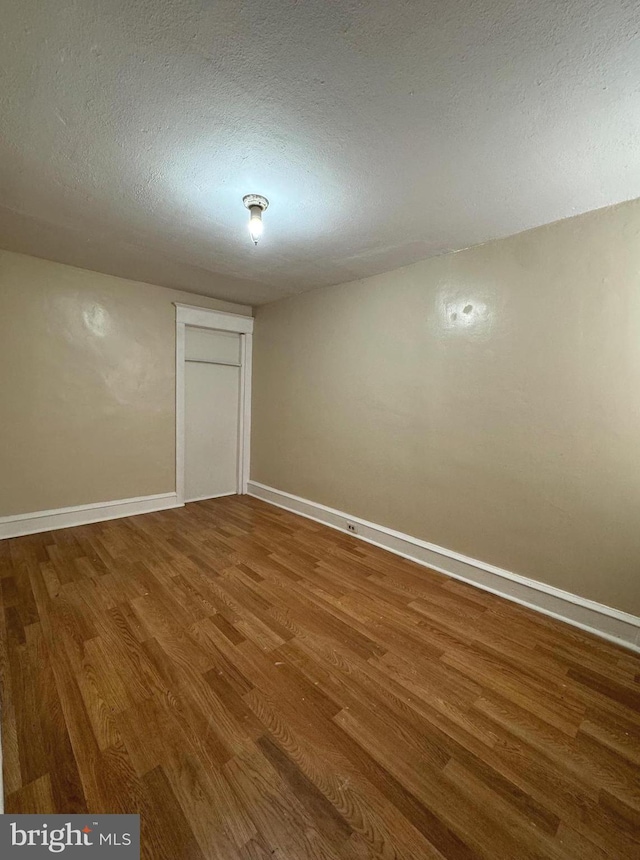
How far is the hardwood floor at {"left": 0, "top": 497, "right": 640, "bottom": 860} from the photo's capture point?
0.99 meters

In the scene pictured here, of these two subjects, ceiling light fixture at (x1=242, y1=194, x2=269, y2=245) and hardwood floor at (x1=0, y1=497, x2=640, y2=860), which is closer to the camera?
hardwood floor at (x1=0, y1=497, x2=640, y2=860)

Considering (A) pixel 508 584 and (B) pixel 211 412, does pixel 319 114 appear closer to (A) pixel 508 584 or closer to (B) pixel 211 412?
(A) pixel 508 584

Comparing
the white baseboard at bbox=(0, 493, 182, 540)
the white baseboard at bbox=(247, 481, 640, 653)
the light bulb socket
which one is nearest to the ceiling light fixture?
the light bulb socket

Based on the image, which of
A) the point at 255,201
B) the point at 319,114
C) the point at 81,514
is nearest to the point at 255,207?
the point at 255,201

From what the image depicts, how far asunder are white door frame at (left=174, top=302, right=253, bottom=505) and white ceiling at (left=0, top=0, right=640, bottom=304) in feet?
4.84

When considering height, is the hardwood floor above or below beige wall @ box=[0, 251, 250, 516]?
below

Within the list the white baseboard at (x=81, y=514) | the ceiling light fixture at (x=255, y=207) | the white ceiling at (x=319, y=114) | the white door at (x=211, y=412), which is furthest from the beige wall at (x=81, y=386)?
the ceiling light fixture at (x=255, y=207)

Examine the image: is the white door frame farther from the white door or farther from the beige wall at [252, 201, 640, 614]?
the beige wall at [252, 201, 640, 614]

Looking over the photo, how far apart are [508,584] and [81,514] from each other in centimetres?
385

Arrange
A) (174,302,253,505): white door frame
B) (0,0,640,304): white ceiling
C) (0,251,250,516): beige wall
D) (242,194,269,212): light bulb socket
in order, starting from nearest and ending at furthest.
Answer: (0,0,640,304): white ceiling
(242,194,269,212): light bulb socket
(0,251,250,516): beige wall
(174,302,253,505): white door frame

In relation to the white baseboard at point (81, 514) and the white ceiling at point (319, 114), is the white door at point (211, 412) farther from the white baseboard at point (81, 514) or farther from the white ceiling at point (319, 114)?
the white ceiling at point (319, 114)

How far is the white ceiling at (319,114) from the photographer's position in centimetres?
97

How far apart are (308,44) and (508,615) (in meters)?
2.93

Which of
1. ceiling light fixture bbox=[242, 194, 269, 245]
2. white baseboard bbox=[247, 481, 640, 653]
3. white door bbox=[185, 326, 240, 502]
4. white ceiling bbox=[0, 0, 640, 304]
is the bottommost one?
white baseboard bbox=[247, 481, 640, 653]
